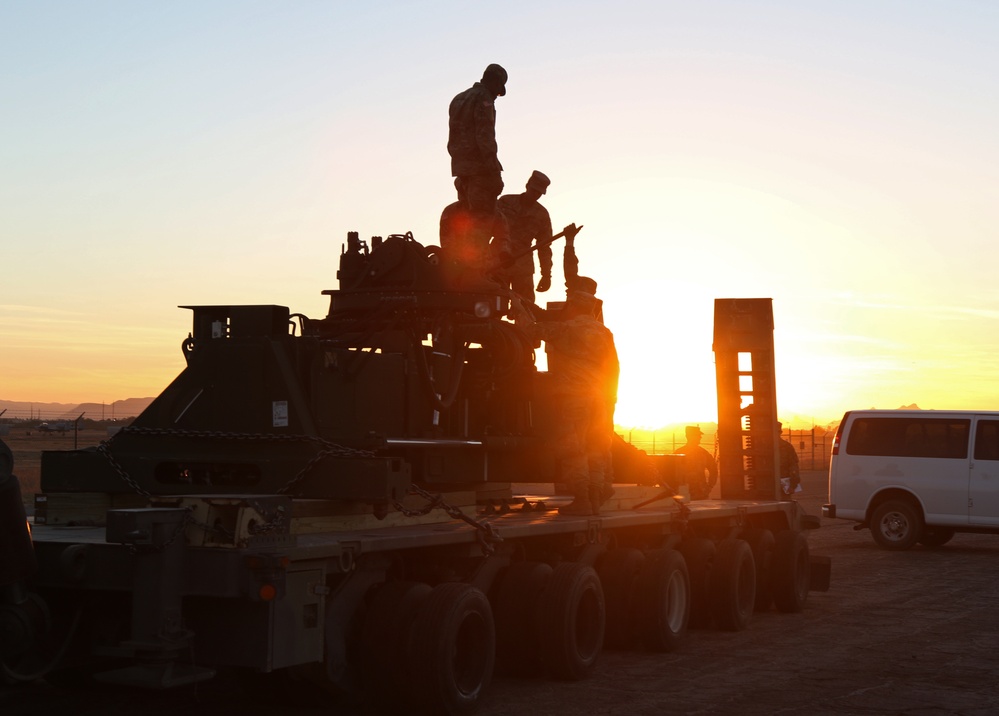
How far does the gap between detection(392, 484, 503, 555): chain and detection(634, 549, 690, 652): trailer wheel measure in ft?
9.07

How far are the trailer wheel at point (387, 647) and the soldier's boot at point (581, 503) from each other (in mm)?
3051

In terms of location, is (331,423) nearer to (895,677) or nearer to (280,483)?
(280,483)

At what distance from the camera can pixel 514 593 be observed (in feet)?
32.3

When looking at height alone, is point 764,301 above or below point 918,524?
above

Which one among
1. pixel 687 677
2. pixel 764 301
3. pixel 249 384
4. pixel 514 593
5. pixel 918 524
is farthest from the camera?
pixel 918 524

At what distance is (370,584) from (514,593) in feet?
5.76

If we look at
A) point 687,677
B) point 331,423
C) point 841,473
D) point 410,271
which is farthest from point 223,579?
point 841,473

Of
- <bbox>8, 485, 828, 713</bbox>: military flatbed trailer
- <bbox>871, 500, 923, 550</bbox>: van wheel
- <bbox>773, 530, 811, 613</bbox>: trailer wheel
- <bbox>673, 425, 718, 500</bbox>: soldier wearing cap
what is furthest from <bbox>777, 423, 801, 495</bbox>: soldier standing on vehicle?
<bbox>8, 485, 828, 713</bbox>: military flatbed trailer

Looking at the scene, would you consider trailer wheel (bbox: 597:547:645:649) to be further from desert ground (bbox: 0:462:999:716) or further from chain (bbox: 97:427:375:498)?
chain (bbox: 97:427:375:498)

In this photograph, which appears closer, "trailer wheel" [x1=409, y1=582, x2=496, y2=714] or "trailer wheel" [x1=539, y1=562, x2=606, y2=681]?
"trailer wheel" [x1=409, y1=582, x2=496, y2=714]

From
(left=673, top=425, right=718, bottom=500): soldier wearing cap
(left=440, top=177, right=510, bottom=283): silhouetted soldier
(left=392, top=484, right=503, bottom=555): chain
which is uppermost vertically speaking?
(left=440, top=177, right=510, bottom=283): silhouetted soldier

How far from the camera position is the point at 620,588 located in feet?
37.8

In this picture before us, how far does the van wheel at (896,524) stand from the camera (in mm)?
23594

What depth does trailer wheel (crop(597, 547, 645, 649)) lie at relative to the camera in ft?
38.0
